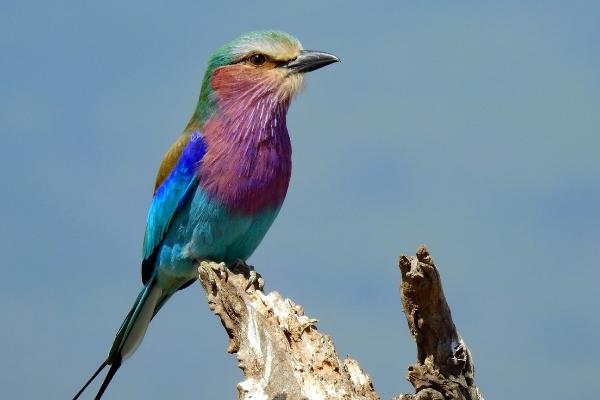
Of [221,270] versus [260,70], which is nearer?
[221,270]

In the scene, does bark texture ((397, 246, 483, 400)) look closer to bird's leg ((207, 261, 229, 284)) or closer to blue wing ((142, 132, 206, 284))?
bird's leg ((207, 261, 229, 284))

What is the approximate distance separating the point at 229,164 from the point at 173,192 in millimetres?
405

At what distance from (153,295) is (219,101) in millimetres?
1269

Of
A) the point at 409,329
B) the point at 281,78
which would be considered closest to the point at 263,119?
the point at 281,78

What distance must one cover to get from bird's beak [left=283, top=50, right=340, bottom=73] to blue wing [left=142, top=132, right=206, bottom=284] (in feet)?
2.25

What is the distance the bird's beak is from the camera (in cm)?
603

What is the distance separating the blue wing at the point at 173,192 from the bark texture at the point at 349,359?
1.35 metres

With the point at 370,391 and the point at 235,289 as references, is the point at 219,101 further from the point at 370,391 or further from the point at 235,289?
the point at 370,391

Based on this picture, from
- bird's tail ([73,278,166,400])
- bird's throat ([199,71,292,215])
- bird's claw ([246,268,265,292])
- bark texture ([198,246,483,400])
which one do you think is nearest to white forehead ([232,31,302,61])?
bird's throat ([199,71,292,215])

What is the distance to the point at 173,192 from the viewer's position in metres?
6.00

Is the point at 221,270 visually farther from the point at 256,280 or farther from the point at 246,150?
the point at 246,150

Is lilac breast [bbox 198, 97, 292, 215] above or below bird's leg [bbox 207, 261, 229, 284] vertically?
above

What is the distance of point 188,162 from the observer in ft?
19.4

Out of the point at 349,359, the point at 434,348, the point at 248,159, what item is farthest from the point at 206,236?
the point at 434,348
